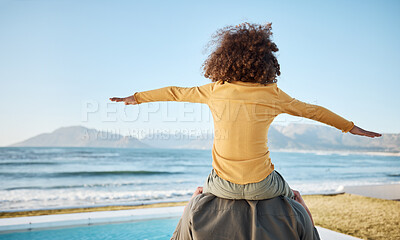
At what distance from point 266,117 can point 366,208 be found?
19.1 feet

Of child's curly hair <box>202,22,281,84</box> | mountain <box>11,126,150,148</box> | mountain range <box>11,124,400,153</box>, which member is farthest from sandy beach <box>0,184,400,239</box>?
mountain <box>11,126,150,148</box>

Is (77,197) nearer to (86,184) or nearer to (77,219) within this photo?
(86,184)

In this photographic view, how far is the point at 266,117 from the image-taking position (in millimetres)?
1455

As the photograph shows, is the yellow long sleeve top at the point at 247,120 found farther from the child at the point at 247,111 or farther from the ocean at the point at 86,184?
the ocean at the point at 86,184

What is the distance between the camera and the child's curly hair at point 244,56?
146 centimetres

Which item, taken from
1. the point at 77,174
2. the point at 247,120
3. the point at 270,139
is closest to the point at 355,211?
the point at 247,120

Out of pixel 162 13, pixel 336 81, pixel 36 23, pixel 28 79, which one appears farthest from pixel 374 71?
pixel 28 79

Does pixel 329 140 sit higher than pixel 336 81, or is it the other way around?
pixel 336 81

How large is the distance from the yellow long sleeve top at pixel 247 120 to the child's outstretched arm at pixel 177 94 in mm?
37

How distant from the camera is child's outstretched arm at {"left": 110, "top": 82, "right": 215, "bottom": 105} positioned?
1.56 metres

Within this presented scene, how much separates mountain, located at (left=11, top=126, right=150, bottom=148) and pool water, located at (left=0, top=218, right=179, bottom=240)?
24.1m

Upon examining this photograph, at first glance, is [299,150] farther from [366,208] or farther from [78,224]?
[78,224]

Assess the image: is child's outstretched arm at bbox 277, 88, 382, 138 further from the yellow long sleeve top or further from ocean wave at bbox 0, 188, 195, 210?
ocean wave at bbox 0, 188, 195, 210

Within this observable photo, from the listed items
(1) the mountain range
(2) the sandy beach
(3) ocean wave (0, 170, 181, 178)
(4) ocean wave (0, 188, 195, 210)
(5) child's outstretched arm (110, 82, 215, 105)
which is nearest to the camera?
(5) child's outstretched arm (110, 82, 215, 105)
